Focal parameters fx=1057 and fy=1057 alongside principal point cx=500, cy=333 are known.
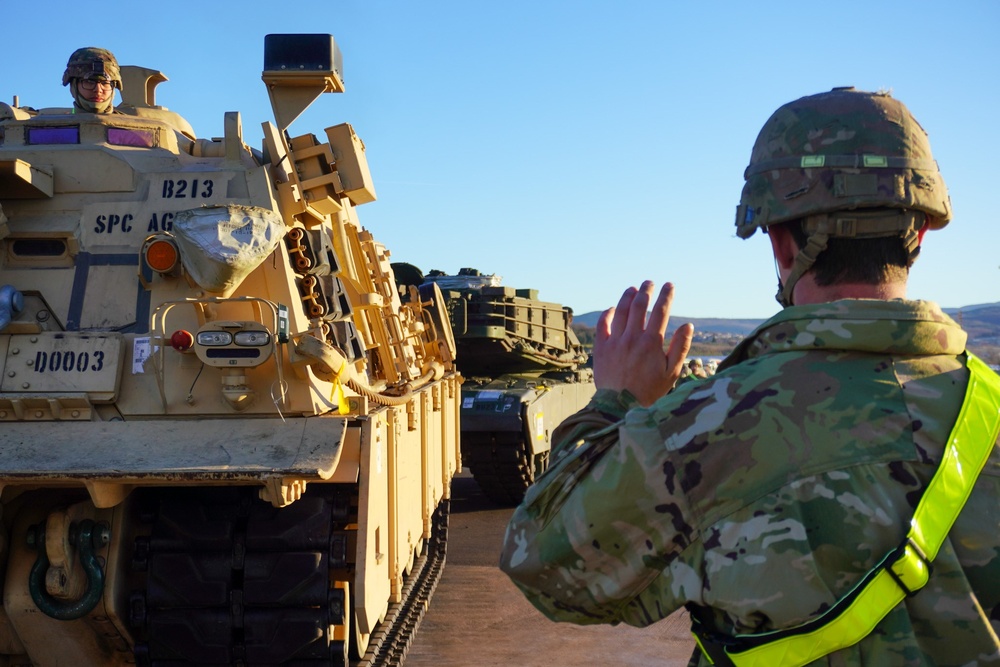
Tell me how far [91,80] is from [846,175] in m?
5.46

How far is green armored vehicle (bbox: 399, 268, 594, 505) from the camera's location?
1136 cm

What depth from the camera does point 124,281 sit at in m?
5.19

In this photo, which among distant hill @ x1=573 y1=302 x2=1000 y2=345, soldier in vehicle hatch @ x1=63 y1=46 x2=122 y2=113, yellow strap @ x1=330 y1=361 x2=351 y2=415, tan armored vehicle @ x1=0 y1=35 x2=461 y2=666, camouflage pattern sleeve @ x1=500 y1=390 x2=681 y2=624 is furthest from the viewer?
distant hill @ x1=573 y1=302 x2=1000 y2=345

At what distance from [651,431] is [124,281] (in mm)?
4083

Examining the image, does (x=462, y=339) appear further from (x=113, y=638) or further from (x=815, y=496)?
(x=815, y=496)

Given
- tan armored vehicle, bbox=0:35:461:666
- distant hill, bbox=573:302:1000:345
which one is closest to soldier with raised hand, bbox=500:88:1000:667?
tan armored vehicle, bbox=0:35:461:666

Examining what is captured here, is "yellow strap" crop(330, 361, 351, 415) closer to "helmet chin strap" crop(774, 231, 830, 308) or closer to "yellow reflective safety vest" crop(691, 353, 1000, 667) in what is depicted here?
"helmet chin strap" crop(774, 231, 830, 308)

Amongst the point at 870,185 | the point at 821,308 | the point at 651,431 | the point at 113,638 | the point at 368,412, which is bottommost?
the point at 113,638

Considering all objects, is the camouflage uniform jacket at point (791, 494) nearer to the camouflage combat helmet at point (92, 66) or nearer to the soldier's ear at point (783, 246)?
the soldier's ear at point (783, 246)

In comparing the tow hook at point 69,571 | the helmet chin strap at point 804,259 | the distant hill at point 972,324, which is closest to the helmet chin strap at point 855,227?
the helmet chin strap at point 804,259

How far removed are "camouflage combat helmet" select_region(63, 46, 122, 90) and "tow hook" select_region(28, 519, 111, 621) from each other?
2905 mm

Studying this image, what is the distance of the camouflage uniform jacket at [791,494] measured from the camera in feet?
5.26

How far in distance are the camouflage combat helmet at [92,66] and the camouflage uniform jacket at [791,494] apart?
211 inches

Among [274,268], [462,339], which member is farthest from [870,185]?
[462,339]
